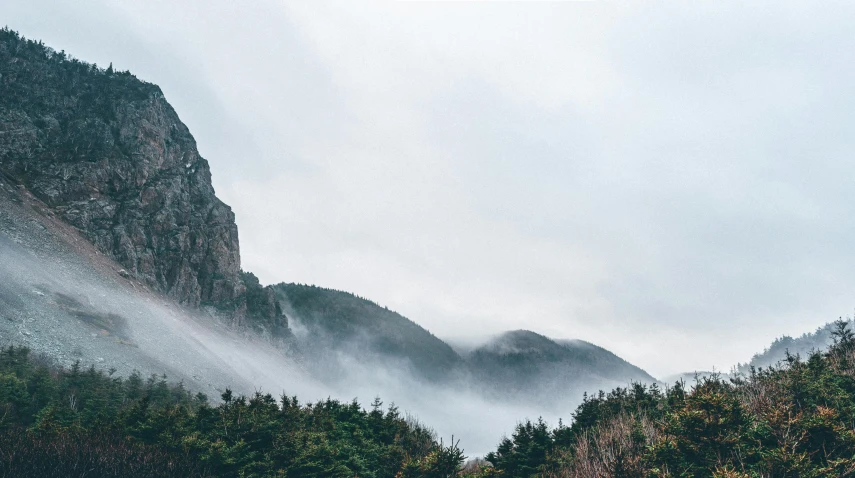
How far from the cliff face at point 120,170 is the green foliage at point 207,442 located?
10450 centimetres

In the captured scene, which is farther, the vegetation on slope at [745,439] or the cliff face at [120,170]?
the cliff face at [120,170]

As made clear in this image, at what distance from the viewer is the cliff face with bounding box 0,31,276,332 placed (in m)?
133

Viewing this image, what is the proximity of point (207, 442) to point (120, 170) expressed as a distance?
485ft

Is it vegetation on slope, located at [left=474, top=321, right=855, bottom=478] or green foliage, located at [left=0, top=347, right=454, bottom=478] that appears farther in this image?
green foliage, located at [left=0, top=347, right=454, bottom=478]

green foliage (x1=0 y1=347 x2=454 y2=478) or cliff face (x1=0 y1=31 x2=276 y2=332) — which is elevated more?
cliff face (x1=0 y1=31 x2=276 y2=332)

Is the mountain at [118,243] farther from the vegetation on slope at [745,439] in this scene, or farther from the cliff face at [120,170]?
the vegetation on slope at [745,439]

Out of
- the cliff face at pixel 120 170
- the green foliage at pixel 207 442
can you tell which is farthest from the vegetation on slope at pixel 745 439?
the cliff face at pixel 120 170

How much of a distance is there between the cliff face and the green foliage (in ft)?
343

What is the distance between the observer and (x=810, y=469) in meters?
23.1

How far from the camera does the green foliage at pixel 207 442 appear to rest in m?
29.8

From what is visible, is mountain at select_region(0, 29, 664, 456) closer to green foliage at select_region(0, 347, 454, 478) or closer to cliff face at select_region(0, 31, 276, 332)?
cliff face at select_region(0, 31, 276, 332)

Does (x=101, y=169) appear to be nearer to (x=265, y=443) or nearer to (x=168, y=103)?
(x=168, y=103)

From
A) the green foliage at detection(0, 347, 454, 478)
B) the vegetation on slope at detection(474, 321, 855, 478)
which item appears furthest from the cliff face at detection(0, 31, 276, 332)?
the vegetation on slope at detection(474, 321, 855, 478)

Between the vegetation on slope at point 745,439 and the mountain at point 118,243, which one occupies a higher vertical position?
the mountain at point 118,243
